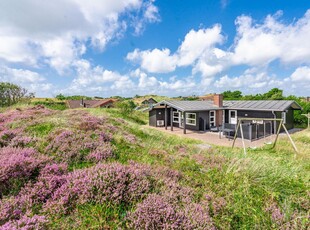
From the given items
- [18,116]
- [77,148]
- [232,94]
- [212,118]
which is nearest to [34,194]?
[77,148]

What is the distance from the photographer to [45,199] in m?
2.16

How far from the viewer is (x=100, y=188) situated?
2242 mm

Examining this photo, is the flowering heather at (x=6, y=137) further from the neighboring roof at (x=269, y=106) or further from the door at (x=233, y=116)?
the door at (x=233, y=116)

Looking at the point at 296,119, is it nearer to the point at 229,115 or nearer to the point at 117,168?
the point at 229,115

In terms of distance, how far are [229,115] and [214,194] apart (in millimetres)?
18001

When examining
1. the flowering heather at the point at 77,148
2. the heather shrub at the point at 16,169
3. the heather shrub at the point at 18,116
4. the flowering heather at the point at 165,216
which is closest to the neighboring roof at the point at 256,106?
the heather shrub at the point at 18,116

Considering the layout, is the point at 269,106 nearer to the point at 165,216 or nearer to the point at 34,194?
the point at 165,216

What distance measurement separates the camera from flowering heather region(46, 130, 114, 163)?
11.4 ft

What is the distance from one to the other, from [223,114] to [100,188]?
19.3 meters

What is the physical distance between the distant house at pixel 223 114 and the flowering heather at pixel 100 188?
13.6 metres

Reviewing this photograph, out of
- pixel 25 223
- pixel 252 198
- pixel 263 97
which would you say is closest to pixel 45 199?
pixel 25 223

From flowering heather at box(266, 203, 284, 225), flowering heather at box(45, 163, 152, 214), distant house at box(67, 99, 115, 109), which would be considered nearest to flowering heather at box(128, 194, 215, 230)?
flowering heather at box(45, 163, 152, 214)

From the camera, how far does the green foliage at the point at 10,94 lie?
55.3 feet

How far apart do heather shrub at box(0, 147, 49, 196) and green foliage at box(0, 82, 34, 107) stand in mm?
19032
